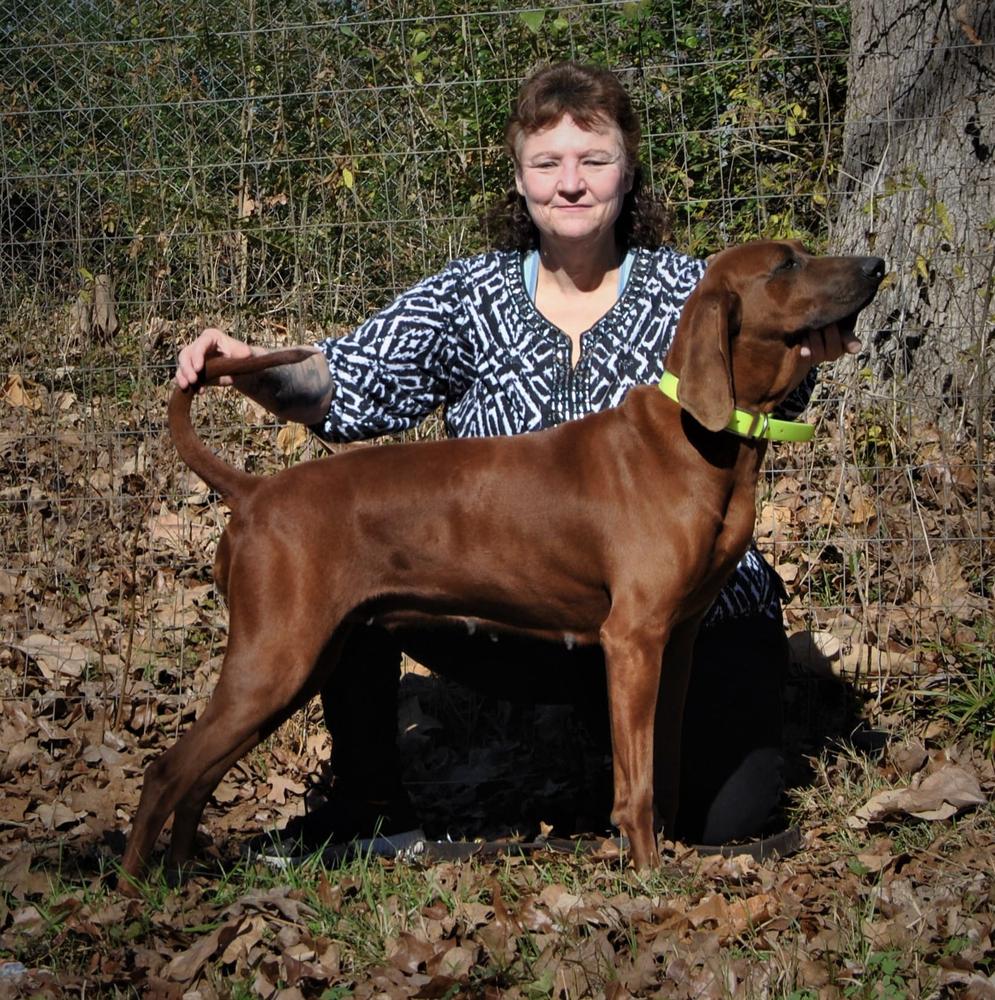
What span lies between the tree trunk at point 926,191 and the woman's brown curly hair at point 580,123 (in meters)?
1.22

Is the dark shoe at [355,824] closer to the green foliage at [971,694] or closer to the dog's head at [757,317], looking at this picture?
the dog's head at [757,317]

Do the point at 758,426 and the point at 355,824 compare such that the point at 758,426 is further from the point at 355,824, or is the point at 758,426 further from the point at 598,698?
the point at 355,824

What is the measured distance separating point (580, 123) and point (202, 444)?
4.94ft

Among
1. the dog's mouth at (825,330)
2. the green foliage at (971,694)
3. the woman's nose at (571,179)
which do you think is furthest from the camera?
the green foliage at (971,694)

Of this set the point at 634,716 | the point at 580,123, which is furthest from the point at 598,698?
the point at 580,123

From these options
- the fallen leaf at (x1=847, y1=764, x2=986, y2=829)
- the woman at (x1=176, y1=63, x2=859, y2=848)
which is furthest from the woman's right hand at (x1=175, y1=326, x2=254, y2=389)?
the fallen leaf at (x1=847, y1=764, x2=986, y2=829)

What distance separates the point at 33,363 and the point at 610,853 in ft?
12.3

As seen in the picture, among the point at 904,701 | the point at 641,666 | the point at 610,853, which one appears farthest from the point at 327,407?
the point at 904,701

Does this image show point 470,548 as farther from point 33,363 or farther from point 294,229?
point 33,363

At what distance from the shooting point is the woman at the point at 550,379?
13.5ft

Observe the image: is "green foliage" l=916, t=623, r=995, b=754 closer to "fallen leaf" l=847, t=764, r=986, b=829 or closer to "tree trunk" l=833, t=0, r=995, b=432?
"fallen leaf" l=847, t=764, r=986, b=829

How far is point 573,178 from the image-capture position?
4082 mm

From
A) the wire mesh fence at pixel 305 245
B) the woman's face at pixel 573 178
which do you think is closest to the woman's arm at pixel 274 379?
the woman's face at pixel 573 178

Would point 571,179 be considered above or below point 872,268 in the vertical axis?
above
